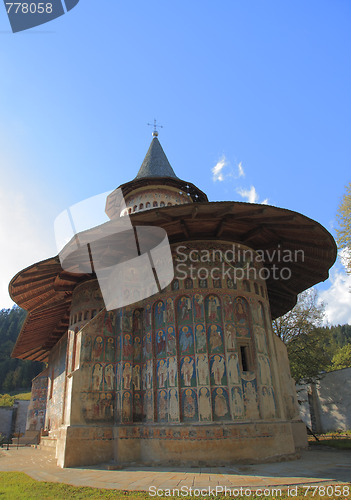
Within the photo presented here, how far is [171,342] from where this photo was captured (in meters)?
10.2

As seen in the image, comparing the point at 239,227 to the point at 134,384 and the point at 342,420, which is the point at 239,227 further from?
the point at 342,420

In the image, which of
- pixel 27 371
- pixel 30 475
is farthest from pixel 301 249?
pixel 27 371

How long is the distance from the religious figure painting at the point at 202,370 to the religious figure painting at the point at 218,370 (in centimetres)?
17

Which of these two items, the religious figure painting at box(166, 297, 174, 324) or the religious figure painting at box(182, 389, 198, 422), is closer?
the religious figure painting at box(182, 389, 198, 422)

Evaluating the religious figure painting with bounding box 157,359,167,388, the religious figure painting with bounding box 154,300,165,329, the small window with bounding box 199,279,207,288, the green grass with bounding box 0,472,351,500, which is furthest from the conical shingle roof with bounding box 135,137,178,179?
the green grass with bounding box 0,472,351,500

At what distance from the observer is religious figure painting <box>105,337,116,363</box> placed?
1145cm

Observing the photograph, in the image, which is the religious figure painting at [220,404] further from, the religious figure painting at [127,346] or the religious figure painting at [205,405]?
the religious figure painting at [127,346]

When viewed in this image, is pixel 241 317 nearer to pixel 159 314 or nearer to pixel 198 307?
pixel 198 307

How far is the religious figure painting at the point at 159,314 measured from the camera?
10.7 meters

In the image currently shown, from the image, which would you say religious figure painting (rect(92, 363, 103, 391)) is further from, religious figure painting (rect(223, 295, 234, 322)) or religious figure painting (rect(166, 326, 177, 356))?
religious figure painting (rect(223, 295, 234, 322))

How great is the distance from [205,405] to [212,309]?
8.64 feet

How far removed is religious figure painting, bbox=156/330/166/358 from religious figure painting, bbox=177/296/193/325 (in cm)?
69

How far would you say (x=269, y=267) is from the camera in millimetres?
13953

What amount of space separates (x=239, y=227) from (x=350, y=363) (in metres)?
31.6
